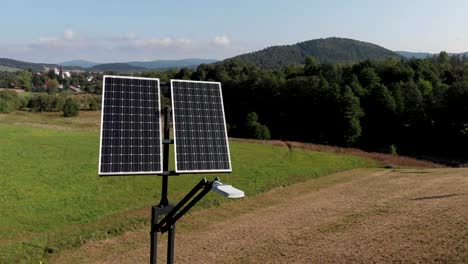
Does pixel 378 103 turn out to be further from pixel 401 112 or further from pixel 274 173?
pixel 274 173

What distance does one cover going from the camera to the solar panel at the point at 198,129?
1110 centimetres

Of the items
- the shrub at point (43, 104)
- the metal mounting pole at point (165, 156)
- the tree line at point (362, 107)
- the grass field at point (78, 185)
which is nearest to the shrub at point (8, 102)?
the shrub at point (43, 104)

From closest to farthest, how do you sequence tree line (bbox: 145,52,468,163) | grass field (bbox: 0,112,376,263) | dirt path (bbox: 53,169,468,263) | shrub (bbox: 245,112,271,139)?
dirt path (bbox: 53,169,468,263) → grass field (bbox: 0,112,376,263) → tree line (bbox: 145,52,468,163) → shrub (bbox: 245,112,271,139)

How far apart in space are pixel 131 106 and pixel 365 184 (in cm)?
3089

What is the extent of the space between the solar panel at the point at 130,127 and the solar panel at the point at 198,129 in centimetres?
53

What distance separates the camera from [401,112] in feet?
311

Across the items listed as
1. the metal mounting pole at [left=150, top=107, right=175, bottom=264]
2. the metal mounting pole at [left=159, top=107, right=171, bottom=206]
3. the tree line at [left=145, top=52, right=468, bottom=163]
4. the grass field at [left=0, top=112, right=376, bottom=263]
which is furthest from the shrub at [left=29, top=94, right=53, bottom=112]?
the metal mounting pole at [left=150, top=107, right=175, bottom=264]

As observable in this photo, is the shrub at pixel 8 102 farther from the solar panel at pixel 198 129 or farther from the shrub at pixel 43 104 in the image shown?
the solar panel at pixel 198 129

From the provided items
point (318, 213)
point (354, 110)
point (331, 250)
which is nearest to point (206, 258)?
point (331, 250)

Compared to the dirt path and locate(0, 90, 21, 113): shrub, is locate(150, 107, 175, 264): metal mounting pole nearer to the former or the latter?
the dirt path

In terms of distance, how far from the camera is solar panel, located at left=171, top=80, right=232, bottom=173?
437 inches

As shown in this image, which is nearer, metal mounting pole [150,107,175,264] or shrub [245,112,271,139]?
metal mounting pole [150,107,175,264]

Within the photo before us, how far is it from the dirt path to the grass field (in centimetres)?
263

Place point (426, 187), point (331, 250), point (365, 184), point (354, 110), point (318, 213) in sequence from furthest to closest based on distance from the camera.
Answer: point (354, 110)
point (365, 184)
point (426, 187)
point (318, 213)
point (331, 250)
